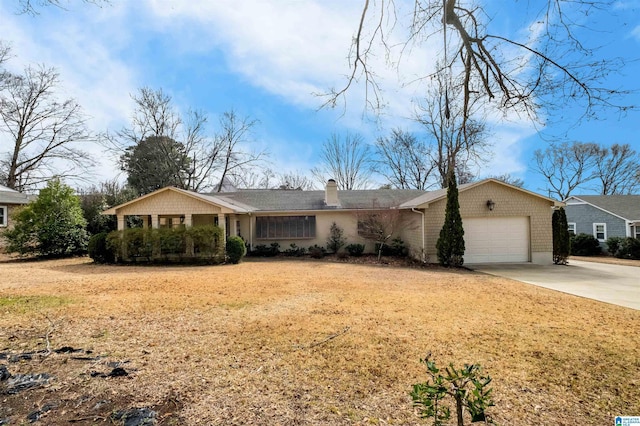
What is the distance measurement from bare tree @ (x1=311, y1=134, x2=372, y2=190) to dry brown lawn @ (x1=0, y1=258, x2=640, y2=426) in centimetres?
2401

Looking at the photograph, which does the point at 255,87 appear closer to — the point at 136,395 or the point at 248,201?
the point at 248,201

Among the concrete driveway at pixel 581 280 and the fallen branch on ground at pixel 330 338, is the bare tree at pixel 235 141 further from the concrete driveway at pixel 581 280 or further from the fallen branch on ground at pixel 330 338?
the fallen branch on ground at pixel 330 338

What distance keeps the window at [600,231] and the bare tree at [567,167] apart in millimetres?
12089

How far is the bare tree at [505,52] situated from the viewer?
3.65 metres

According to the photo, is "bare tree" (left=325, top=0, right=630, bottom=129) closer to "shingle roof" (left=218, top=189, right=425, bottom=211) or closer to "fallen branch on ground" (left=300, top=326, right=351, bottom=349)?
"fallen branch on ground" (left=300, top=326, right=351, bottom=349)

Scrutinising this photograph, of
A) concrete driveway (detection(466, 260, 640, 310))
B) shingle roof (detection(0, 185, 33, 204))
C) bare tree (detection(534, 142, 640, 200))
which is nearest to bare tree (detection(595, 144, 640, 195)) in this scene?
bare tree (detection(534, 142, 640, 200))

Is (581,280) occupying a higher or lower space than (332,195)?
lower

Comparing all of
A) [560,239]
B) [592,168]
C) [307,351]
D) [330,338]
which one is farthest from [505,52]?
[592,168]

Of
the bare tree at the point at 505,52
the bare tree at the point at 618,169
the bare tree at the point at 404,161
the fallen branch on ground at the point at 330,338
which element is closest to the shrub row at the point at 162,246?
the fallen branch on ground at the point at 330,338

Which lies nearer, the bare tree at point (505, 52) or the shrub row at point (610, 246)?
the bare tree at point (505, 52)

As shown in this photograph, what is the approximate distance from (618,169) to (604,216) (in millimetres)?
15356

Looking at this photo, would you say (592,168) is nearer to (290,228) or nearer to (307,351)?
(290,228)

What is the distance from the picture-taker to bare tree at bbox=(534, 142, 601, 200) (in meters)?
31.3

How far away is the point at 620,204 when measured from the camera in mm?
21156
